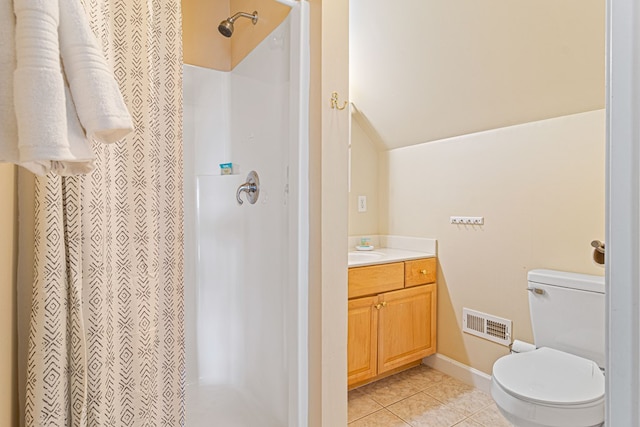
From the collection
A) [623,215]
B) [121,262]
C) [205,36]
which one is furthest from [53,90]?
[205,36]

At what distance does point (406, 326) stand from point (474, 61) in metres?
1.65

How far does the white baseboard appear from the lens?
7.22 feet

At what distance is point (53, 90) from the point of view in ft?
1.33

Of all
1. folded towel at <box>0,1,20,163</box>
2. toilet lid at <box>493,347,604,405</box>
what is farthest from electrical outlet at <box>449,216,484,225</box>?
folded towel at <box>0,1,20,163</box>

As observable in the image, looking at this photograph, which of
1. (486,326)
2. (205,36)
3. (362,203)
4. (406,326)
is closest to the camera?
(205,36)

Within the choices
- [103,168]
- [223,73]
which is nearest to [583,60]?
[223,73]

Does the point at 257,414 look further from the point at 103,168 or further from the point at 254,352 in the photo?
the point at 103,168

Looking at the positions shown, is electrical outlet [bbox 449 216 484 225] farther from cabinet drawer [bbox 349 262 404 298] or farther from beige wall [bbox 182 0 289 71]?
beige wall [bbox 182 0 289 71]

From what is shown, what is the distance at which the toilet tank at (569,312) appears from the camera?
1.63 meters

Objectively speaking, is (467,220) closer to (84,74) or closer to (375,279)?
(375,279)

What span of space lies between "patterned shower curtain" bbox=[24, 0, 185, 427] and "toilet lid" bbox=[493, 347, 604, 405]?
4.23 feet

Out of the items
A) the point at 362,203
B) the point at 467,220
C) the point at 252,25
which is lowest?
the point at 467,220

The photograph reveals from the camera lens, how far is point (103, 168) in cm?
78

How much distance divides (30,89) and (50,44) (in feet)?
0.21
